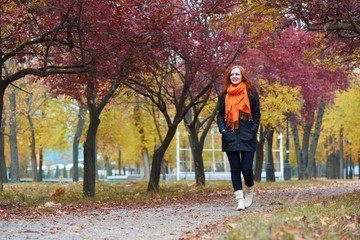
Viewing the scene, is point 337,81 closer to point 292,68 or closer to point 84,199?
point 292,68

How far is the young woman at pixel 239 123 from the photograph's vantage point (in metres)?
6.96

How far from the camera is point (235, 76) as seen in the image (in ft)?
23.1

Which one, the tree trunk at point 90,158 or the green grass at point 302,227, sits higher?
the tree trunk at point 90,158

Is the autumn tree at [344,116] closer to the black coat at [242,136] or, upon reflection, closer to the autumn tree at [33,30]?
the autumn tree at [33,30]

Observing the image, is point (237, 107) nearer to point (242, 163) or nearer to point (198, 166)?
point (242, 163)

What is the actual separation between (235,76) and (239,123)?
705mm

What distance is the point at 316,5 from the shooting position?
320 inches

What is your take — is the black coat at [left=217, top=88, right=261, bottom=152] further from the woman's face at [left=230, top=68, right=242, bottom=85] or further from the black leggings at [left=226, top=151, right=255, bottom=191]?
the woman's face at [left=230, top=68, right=242, bottom=85]

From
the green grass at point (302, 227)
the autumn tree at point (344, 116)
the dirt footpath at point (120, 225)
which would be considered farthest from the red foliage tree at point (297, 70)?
the green grass at point (302, 227)

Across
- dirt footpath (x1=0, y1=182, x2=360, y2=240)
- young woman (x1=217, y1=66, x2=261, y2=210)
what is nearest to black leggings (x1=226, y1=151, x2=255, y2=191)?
young woman (x1=217, y1=66, x2=261, y2=210)

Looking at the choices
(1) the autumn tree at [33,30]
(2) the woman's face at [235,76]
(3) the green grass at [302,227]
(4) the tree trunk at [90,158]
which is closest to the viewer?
(3) the green grass at [302,227]

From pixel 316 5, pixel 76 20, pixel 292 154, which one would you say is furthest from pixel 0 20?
pixel 292 154

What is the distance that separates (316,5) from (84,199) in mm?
6658

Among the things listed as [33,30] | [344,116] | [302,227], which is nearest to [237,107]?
[302,227]
